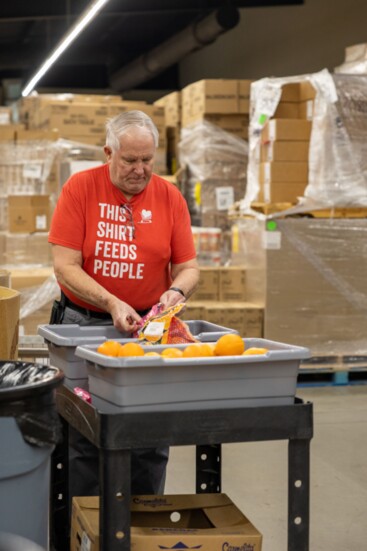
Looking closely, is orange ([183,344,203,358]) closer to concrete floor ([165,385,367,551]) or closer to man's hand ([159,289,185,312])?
man's hand ([159,289,185,312])

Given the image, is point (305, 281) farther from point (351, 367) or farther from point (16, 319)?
point (16, 319)

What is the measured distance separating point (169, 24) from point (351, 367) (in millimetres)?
11834

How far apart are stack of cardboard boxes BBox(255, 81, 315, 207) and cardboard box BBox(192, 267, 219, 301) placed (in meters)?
0.78

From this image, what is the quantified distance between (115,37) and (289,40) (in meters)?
6.32

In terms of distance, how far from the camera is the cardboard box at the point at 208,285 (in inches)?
299

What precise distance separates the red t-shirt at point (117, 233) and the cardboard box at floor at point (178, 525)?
0.77 m

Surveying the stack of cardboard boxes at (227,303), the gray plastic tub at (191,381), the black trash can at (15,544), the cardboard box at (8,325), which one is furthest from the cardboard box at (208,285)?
the black trash can at (15,544)

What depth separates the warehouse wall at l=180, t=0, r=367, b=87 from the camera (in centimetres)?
1164

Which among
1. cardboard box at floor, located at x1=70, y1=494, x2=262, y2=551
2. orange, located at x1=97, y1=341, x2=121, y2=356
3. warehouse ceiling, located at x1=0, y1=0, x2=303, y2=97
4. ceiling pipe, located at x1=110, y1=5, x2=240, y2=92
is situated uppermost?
warehouse ceiling, located at x1=0, y1=0, x2=303, y2=97

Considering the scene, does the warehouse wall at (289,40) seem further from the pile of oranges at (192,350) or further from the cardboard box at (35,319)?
the pile of oranges at (192,350)

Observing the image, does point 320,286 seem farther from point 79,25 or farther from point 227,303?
point 79,25

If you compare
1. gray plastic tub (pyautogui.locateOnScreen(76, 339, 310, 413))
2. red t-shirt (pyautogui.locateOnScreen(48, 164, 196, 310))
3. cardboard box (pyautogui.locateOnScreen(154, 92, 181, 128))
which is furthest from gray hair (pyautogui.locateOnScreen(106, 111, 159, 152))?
cardboard box (pyautogui.locateOnScreen(154, 92, 181, 128))

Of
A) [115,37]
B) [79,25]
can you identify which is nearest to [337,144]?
[79,25]

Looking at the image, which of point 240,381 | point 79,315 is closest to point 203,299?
point 79,315
